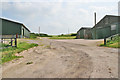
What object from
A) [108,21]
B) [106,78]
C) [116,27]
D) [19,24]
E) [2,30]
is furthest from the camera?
[108,21]

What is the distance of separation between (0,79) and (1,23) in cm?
2446

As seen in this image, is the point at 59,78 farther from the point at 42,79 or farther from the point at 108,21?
the point at 108,21

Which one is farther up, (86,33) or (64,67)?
(86,33)

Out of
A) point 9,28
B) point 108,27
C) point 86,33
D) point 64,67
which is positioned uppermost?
point 108,27

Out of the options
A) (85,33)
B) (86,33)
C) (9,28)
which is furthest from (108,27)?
(9,28)

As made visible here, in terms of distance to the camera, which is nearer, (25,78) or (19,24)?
(25,78)

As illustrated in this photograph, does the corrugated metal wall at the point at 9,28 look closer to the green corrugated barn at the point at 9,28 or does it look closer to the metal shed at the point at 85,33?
the green corrugated barn at the point at 9,28

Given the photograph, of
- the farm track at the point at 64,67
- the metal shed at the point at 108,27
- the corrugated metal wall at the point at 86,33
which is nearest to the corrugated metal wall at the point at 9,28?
the farm track at the point at 64,67

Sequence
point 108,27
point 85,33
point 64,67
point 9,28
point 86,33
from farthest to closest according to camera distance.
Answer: point 85,33 < point 86,33 < point 108,27 < point 9,28 < point 64,67

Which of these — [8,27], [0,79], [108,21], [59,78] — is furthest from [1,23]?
[108,21]

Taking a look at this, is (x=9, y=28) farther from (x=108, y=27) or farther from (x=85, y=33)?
(x=108, y=27)

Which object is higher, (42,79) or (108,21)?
(108,21)

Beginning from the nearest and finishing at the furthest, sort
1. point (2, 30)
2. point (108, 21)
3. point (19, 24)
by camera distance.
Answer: point (2, 30)
point (19, 24)
point (108, 21)

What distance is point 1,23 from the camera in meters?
21.2
